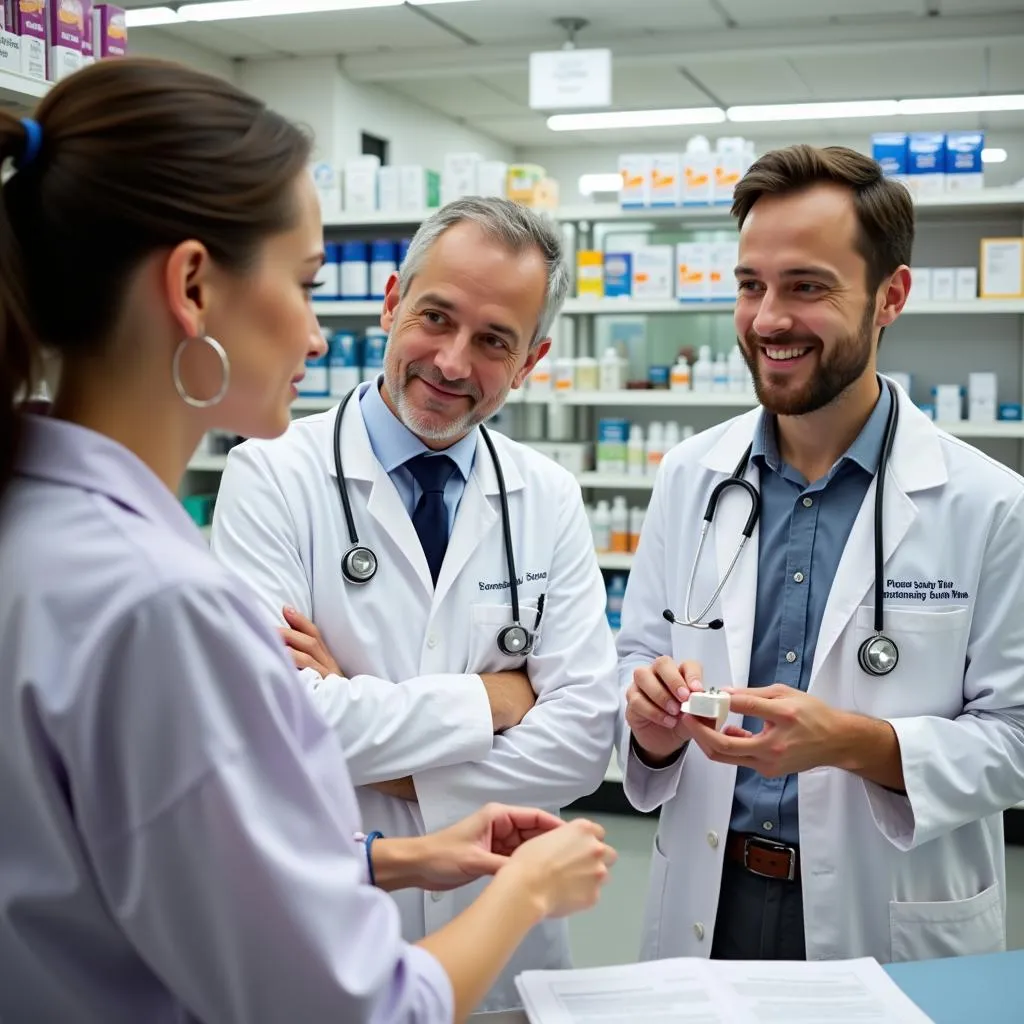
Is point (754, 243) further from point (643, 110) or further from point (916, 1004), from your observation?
point (643, 110)

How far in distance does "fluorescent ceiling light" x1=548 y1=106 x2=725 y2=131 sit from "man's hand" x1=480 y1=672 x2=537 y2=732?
8163mm

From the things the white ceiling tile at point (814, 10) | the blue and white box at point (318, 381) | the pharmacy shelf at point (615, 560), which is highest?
the white ceiling tile at point (814, 10)

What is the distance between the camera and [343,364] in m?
5.34

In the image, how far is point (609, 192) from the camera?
39.0ft

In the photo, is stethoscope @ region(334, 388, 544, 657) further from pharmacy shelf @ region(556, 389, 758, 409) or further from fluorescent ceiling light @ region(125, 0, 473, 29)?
fluorescent ceiling light @ region(125, 0, 473, 29)

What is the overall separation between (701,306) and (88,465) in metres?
4.13

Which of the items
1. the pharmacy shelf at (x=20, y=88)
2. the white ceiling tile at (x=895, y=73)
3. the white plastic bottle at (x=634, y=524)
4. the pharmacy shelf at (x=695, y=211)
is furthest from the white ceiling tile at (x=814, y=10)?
the pharmacy shelf at (x=20, y=88)

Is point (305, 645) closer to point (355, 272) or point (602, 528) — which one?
point (602, 528)

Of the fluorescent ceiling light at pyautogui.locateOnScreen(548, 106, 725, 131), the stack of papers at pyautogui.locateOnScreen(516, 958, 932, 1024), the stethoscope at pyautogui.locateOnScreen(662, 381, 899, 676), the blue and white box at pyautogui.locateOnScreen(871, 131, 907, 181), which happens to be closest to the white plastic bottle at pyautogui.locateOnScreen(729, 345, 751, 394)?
the blue and white box at pyautogui.locateOnScreen(871, 131, 907, 181)

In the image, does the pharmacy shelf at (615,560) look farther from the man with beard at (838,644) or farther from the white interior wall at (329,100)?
the white interior wall at (329,100)

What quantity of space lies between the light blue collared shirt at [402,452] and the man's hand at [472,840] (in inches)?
27.1

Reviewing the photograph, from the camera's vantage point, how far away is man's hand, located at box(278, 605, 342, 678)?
5.39 ft

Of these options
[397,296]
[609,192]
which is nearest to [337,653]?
[397,296]

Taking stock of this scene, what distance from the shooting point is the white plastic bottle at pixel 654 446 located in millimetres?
4914
